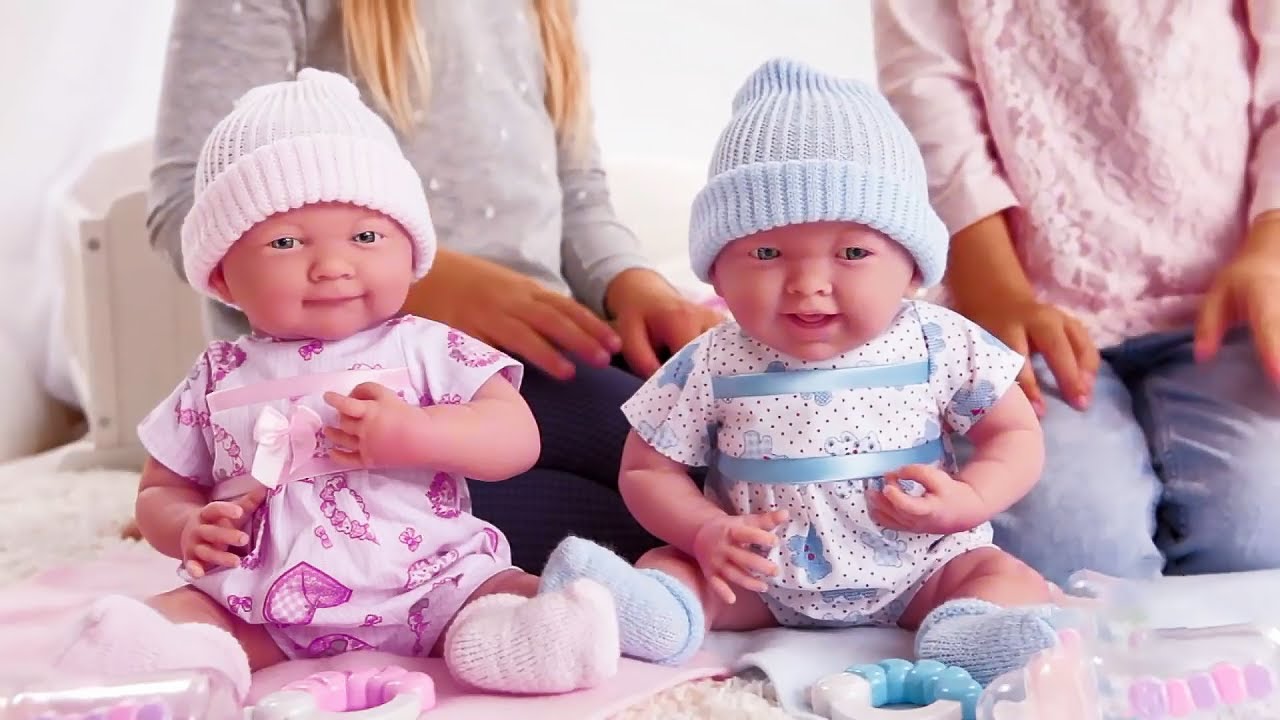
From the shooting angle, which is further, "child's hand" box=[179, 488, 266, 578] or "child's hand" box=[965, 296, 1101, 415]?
"child's hand" box=[965, 296, 1101, 415]

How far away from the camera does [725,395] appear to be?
0.85 meters

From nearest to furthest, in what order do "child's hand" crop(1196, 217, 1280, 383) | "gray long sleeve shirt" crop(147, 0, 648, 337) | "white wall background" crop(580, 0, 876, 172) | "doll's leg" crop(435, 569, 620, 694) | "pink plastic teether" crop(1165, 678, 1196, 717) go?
"pink plastic teether" crop(1165, 678, 1196, 717), "doll's leg" crop(435, 569, 620, 694), "child's hand" crop(1196, 217, 1280, 383), "gray long sleeve shirt" crop(147, 0, 648, 337), "white wall background" crop(580, 0, 876, 172)

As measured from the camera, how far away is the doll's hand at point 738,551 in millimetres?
760

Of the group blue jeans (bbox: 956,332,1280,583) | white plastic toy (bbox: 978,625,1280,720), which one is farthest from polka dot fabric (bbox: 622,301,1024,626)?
white plastic toy (bbox: 978,625,1280,720)

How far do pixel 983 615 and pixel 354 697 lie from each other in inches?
13.6

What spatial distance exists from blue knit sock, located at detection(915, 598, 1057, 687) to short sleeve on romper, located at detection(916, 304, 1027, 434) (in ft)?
0.50

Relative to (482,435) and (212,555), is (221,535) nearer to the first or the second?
(212,555)

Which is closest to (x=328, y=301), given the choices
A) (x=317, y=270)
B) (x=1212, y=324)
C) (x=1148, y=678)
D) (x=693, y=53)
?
(x=317, y=270)

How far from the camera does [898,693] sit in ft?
2.29

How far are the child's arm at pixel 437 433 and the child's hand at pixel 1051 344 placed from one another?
14.8 inches

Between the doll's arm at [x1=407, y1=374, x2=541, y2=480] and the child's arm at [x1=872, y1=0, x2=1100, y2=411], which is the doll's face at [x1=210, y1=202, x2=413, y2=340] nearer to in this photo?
the doll's arm at [x1=407, y1=374, x2=541, y2=480]

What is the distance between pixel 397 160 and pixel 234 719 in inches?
13.9

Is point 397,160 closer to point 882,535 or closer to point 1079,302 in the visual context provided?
point 882,535

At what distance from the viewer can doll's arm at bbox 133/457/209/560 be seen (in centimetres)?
79
